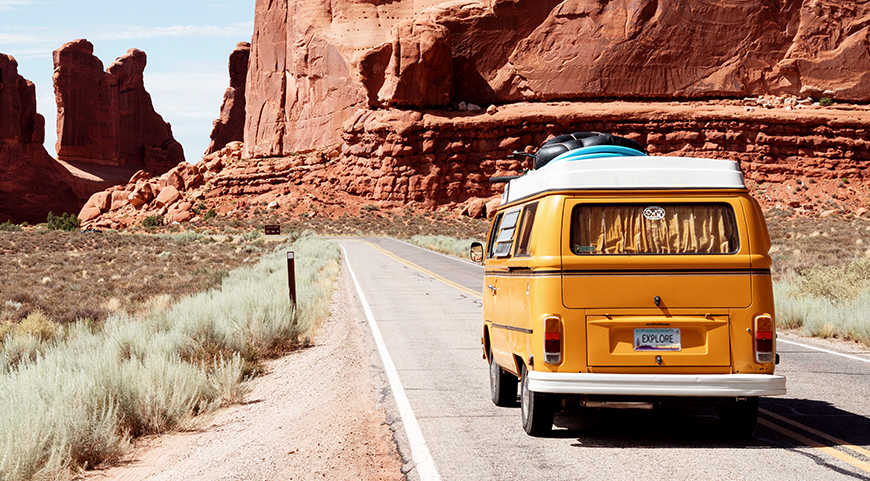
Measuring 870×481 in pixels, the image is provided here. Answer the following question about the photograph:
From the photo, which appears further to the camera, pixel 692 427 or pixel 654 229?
pixel 692 427

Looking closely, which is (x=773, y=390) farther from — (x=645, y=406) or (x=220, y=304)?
(x=220, y=304)

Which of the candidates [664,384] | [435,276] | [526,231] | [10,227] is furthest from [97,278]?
[10,227]

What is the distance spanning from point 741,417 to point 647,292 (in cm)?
142

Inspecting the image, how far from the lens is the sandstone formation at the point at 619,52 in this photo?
2940 inches

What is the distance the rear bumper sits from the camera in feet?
18.7

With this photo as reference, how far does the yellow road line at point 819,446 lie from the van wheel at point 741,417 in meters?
0.35

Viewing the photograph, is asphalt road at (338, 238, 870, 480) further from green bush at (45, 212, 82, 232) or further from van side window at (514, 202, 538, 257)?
green bush at (45, 212, 82, 232)

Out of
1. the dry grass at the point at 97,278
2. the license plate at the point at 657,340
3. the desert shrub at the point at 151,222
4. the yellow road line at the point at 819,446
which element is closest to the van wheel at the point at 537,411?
the license plate at the point at 657,340

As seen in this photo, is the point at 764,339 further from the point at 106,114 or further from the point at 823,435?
the point at 106,114

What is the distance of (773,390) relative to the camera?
5727 mm

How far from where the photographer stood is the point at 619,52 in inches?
2945

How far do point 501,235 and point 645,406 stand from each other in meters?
2.59

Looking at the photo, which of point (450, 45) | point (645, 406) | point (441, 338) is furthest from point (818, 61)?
point (645, 406)

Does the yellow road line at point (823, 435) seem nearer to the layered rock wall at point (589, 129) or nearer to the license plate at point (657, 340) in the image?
the license plate at point (657, 340)
